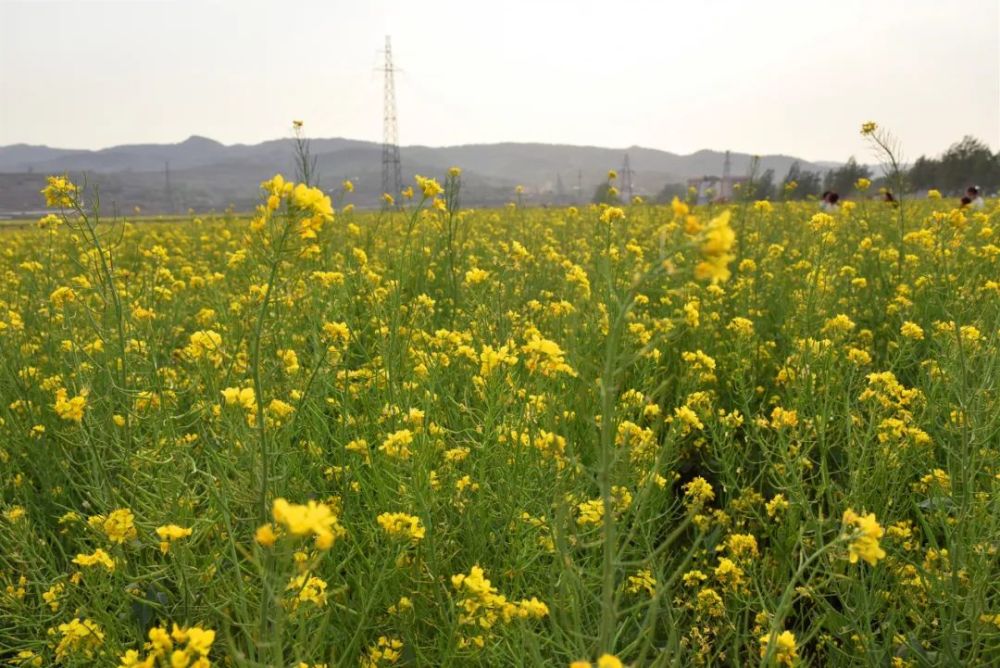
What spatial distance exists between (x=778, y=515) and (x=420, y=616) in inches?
57.3

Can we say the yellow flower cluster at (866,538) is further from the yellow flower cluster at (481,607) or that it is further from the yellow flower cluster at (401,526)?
the yellow flower cluster at (401,526)

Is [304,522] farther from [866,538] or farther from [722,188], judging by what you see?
[722,188]

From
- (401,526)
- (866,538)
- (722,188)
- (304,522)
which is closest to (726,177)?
(722,188)

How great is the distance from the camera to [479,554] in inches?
78.1

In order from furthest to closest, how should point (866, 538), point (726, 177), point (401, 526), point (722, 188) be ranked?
point (722, 188) → point (726, 177) → point (401, 526) → point (866, 538)

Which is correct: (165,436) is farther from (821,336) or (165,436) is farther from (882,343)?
(882,343)

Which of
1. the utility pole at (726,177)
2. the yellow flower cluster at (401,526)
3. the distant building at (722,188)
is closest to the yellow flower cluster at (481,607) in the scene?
the yellow flower cluster at (401,526)

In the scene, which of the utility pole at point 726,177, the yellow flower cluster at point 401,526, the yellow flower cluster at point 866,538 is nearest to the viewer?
the yellow flower cluster at point 866,538

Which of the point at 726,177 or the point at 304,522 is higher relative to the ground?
the point at 726,177

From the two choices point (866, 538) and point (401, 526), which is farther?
point (401, 526)

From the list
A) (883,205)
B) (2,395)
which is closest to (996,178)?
(883,205)

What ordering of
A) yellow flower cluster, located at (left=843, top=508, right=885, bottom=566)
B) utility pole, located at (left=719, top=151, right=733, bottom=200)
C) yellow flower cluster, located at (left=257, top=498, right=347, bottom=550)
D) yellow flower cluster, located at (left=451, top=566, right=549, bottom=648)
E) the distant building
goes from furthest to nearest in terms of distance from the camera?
utility pole, located at (left=719, top=151, right=733, bottom=200) < the distant building < yellow flower cluster, located at (left=451, top=566, right=549, bottom=648) < yellow flower cluster, located at (left=843, top=508, right=885, bottom=566) < yellow flower cluster, located at (left=257, top=498, right=347, bottom=550)

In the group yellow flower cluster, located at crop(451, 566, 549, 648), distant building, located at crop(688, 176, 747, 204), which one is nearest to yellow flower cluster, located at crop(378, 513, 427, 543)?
yellow flower cluster, located at crop(451, 566, 549, 648)

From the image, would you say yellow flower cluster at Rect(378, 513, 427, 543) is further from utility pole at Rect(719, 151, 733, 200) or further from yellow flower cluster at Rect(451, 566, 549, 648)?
utility pole at Rect(719, 151, 733, 200)
